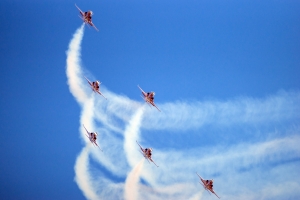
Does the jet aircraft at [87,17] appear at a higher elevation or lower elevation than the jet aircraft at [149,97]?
higher

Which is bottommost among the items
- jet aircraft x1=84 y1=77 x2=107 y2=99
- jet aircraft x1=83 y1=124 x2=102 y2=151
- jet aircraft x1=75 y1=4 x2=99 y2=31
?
jet aircraft x1=83 y1=124 x2=102 y2=151

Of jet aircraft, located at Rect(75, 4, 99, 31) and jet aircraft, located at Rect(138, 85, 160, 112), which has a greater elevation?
jet aircraft, located at Rect(75, 4, 99, 31)

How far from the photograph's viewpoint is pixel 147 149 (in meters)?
37.9

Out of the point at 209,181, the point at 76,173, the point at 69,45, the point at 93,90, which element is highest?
the point at 69,45

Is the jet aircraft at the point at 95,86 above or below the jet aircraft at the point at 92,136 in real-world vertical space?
above

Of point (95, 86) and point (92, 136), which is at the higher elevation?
point (95, 86)

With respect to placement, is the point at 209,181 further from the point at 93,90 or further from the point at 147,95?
the point at 93,90

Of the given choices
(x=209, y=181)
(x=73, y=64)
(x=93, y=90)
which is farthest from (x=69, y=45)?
(x=209, y=181)

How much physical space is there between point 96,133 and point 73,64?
714 centimetres

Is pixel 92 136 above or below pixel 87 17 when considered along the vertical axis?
below

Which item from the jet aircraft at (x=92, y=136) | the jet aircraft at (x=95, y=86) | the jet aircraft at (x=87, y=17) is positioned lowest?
the jet aircraft at (x=92, y=136)

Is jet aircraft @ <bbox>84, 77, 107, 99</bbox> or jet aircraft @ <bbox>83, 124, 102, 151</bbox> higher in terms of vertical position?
jet aircraft @ <bbox>84, 77, 107, 99</bbox>

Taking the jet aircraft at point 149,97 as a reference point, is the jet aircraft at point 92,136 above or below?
below

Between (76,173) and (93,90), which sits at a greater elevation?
(93,90)
